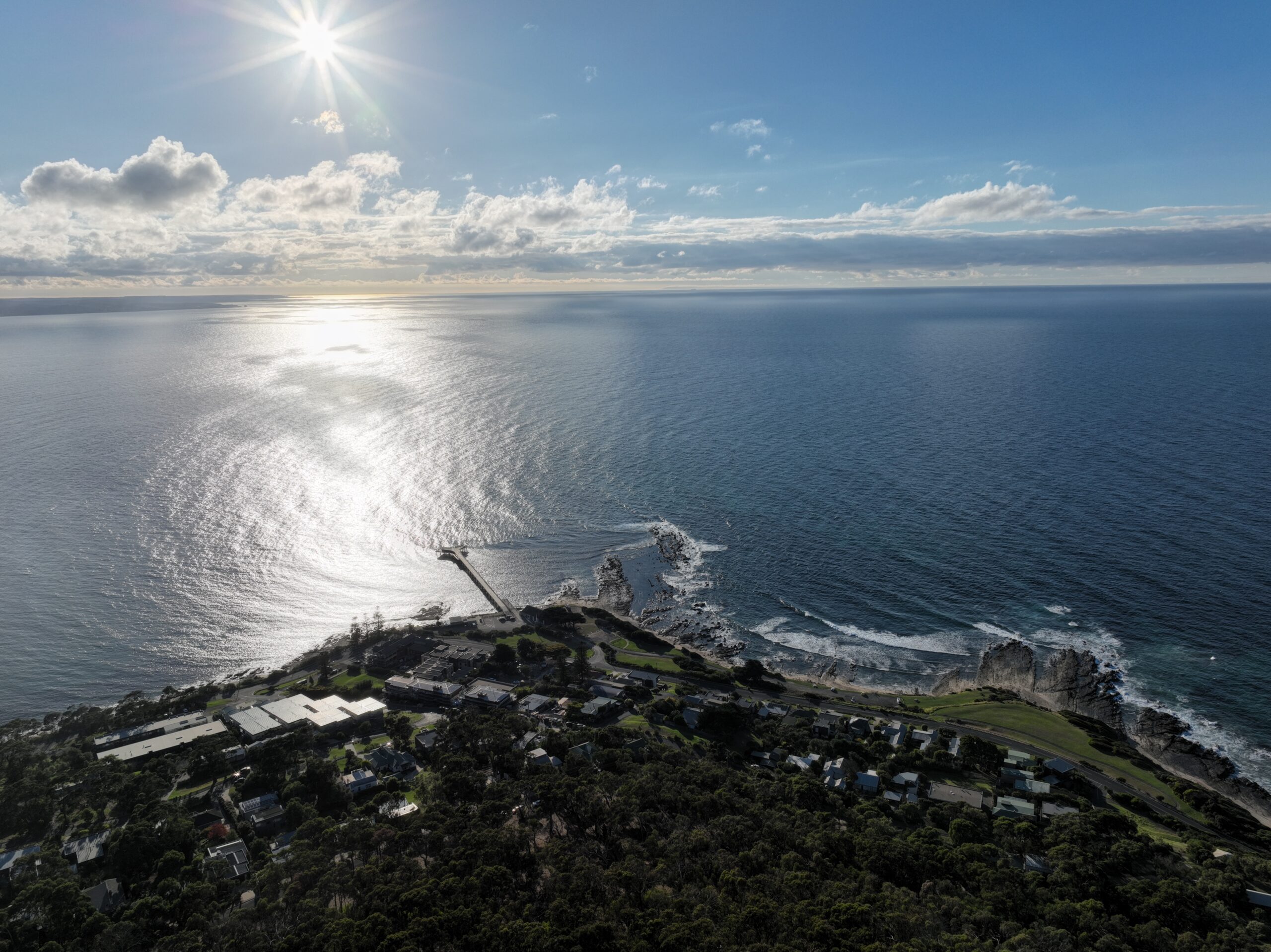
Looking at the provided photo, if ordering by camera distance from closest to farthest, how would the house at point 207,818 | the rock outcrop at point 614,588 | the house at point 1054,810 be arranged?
1. the house at point 207,818
2. the house at point 1054,810
3. the rock outcrop at point 614,588

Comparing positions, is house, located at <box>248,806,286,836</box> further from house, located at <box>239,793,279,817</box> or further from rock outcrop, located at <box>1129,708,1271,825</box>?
rock outcrop, located at <box>1129,708,1271,825</box>

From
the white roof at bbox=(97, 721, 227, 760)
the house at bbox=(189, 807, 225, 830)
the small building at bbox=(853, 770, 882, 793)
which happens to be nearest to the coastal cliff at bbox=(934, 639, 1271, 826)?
the small building at bbox=(853, 770, 882, 793)

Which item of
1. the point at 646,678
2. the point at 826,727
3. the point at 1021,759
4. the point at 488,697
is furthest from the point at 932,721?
the point at 488,697

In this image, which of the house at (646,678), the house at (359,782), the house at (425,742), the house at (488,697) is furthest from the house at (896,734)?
the house at (359,782)

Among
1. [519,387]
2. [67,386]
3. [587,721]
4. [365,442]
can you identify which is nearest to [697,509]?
[587,721]

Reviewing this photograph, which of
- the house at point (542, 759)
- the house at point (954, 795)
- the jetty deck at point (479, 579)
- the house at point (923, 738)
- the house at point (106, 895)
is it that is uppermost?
the jetty deck at point (479, 579)

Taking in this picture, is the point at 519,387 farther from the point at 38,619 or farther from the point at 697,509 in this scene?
the point at 38,619

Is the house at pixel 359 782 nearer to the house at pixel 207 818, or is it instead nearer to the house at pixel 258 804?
the house at pixel 258 804
